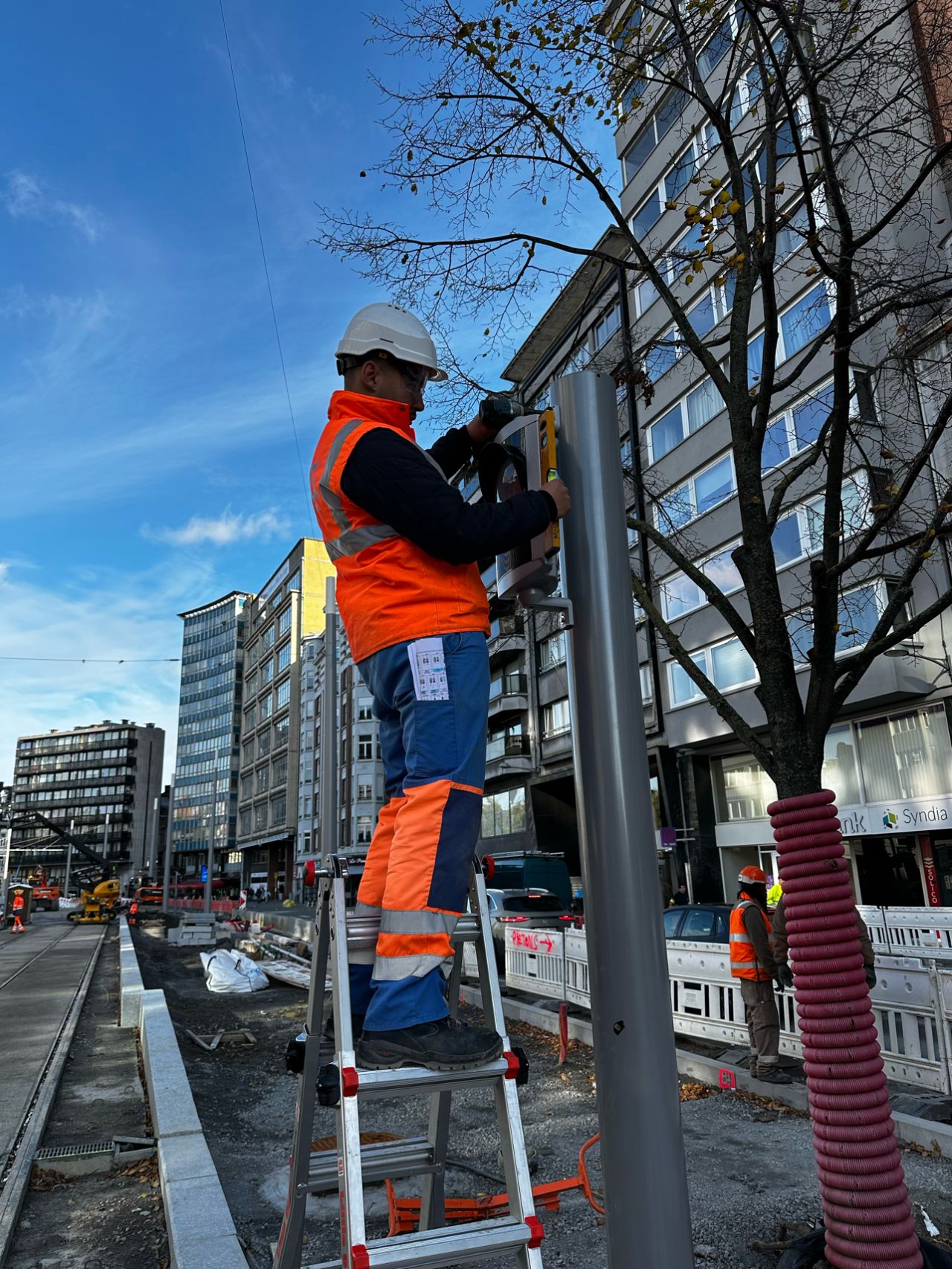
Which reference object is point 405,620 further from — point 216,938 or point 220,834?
point 220,834

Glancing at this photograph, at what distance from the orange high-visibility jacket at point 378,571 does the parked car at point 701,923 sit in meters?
10.1

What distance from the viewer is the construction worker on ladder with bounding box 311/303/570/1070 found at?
230cm

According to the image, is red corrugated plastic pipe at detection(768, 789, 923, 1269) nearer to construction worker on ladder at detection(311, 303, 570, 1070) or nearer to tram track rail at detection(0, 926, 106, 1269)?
construction worker on ladder at detection(311, 303, 570, 1070)

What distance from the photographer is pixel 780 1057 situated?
27.2 feet

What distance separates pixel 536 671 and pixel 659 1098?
3714 centimetres

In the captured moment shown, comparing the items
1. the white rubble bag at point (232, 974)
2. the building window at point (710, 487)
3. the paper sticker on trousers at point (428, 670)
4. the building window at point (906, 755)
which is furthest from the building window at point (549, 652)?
the paper sticker on trousers at point (428, 670)

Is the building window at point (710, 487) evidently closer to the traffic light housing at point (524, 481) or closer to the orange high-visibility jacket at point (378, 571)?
the traffic light housing at point (524, 481)

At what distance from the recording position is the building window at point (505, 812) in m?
39.5

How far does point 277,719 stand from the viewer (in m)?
88.5

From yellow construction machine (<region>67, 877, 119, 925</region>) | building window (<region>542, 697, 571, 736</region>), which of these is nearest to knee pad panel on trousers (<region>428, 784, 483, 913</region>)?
building window (<region>542, 697, 571, 736</region>)

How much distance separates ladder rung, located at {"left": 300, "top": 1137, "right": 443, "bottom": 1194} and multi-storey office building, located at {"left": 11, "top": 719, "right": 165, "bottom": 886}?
142409 mm

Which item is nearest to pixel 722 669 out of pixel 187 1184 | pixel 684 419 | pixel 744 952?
pixel 684 419

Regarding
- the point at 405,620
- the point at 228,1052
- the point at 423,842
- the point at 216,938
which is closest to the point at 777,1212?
the point at 423,842

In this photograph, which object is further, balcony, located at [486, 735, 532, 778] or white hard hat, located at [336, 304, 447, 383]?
balcony, located at [486, 735, 532, 778]
